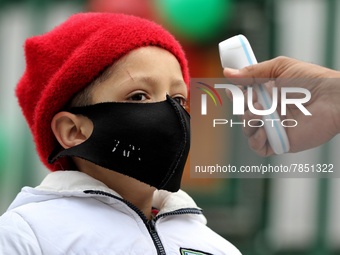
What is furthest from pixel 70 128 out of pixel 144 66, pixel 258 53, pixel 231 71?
pixel 258 53

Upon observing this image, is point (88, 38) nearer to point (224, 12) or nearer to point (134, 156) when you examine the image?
point (134, 156)

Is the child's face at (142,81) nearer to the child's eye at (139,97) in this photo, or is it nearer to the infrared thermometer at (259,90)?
the child's eye at (139,97)

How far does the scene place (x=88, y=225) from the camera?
1.64m

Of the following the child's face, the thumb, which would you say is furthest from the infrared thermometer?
the child's face

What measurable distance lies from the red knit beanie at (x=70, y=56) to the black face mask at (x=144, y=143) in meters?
0.13

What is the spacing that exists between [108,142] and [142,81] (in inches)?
6.6

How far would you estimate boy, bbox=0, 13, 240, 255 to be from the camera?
1.65m

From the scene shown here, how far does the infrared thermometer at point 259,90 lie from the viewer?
162 cm

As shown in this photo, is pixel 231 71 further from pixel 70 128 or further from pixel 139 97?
pixel 70 128

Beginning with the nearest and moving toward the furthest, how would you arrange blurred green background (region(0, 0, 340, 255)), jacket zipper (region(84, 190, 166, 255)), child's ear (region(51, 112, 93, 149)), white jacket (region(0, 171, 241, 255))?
white jacket (region(0, 171, 241, 255))
jacket zipper (region(84, 190, 166, 255))
child's ear (region(51, 112, 93, 149))
blurred green background (region(0, 0, 340, 255))

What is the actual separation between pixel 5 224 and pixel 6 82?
2.85m

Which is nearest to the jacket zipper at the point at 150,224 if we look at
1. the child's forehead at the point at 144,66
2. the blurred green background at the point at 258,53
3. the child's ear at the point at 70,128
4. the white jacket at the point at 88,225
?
the white jacket at the point at 88,225

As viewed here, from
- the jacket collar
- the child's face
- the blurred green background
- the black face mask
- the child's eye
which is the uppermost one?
the child's face

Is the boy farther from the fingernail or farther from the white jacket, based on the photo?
the fingernail
